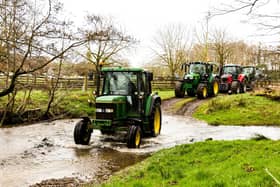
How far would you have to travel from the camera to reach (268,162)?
621 cm

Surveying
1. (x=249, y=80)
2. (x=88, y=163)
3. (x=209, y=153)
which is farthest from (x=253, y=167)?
(x=249, y=80)

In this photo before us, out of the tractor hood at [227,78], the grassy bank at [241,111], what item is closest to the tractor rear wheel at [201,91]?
the grassy bank at [241,111]

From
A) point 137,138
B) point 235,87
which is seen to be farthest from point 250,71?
point 137,138

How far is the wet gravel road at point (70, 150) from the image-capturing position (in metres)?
7.51

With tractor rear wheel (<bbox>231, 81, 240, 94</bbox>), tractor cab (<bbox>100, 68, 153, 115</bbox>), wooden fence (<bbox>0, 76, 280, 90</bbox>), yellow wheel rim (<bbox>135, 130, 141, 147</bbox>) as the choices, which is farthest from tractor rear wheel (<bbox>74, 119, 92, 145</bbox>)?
tractor rear wheel (<bbox>231, 81, 240, 94</bbox>)

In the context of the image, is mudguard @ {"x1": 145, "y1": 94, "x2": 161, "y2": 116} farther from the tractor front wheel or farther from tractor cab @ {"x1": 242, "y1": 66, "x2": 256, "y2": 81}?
tractor cab @ {"x1": 242, "y1": 66, "x2": 256, "y2": 81}

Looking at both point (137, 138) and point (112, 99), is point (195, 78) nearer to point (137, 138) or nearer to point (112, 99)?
point (112, 99)

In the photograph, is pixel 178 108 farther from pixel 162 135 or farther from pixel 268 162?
pixel 268 162

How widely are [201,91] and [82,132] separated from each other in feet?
39.3

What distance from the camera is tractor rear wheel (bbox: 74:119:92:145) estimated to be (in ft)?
34.6

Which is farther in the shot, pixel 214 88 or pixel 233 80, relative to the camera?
pixel 233 80

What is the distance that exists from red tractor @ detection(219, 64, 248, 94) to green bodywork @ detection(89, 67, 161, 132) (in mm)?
13802

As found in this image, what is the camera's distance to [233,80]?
81.4 ft

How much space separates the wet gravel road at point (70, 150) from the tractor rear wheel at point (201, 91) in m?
5.51
